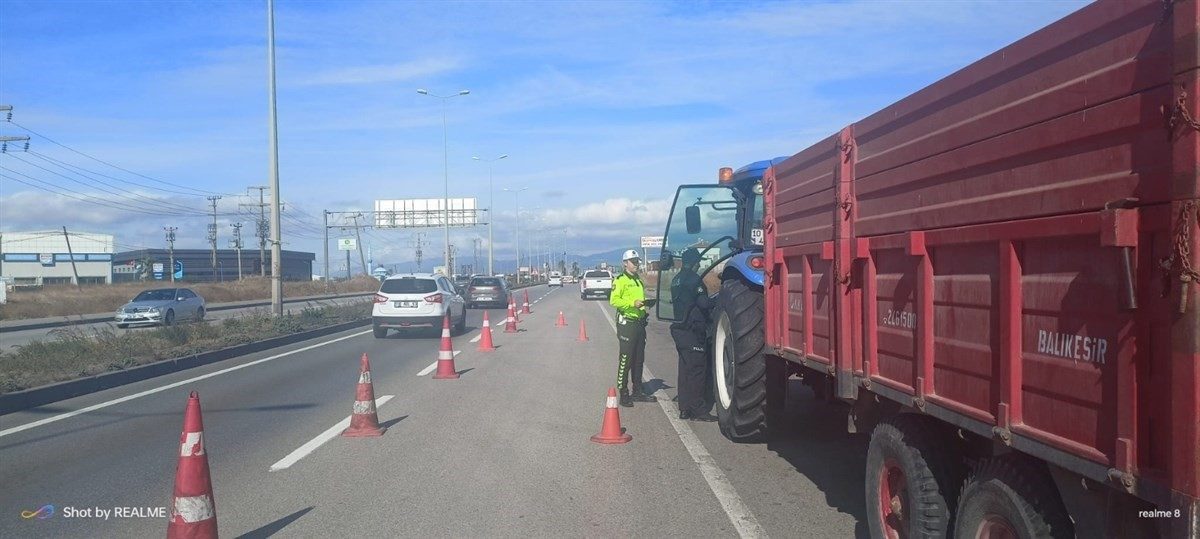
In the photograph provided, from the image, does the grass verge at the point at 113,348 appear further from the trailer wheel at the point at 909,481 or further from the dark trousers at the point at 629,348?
the trailer wheel at the point at 909,481

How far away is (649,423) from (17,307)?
48.1 metres

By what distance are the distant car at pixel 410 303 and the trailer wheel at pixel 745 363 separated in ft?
49.5

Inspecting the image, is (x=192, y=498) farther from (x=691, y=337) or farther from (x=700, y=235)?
(x=700, y=235)

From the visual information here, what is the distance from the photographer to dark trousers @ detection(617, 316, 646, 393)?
1162 cm

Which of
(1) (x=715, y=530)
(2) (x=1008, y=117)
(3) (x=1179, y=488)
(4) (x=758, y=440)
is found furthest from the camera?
(4) (x=758, y=440)

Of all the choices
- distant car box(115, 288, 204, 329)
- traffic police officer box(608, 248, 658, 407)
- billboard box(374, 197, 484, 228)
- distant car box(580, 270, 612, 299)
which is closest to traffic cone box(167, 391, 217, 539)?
traffic police officer box(608, 248, 658, 407)

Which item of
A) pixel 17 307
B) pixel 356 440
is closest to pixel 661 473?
pixel 356 440

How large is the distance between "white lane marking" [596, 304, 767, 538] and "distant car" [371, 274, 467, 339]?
1310 centimetres

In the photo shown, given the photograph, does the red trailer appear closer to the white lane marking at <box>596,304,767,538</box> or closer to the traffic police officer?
the white lane marking at <box>596,304,767,538</box>

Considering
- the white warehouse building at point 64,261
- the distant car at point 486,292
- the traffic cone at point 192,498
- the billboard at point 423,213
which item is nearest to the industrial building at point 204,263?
the white warehouse building at point 64,261

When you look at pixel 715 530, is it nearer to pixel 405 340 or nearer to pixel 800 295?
pixel 800 295

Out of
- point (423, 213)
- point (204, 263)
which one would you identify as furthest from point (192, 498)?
point (204, 263)

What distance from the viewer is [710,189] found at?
10438mm

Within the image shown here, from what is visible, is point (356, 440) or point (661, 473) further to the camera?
point (356, 440)
